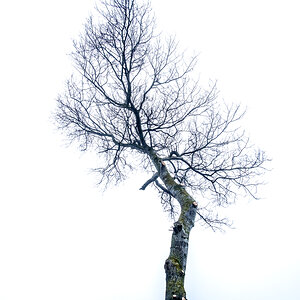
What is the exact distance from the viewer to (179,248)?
493 centimetres

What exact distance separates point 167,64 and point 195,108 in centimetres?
152

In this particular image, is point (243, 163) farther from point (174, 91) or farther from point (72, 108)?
point (72, 108)

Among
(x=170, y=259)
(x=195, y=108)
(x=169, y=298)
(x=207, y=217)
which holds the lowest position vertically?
(x=169, y=298)

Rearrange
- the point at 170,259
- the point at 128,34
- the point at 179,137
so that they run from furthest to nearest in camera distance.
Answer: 1. the point at 179,137
2. the point at 128,34
3. the point at 170,259

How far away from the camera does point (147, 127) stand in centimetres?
835

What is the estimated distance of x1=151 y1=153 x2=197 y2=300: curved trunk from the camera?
430cm

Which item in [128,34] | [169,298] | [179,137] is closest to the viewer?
[169,298]

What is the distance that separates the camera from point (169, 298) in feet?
13.9

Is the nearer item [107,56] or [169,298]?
[169,298]

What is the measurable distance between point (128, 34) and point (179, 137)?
3249 millimetres

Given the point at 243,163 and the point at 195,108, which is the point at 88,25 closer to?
the point at 195,108

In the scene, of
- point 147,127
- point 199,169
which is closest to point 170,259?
point 199,169

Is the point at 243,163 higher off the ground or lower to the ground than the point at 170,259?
higher

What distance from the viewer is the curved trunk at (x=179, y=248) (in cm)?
430
